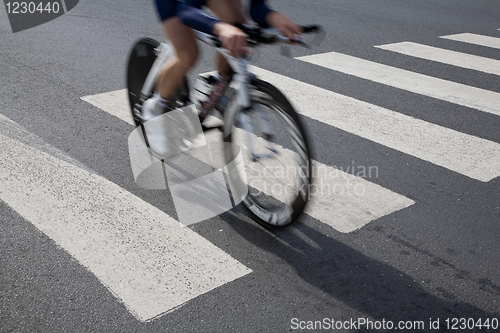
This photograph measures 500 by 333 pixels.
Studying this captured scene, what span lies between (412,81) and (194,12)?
12.5 feet

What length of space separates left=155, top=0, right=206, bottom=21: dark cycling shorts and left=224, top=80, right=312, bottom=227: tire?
0.61 m

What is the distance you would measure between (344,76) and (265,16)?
11.0 feet

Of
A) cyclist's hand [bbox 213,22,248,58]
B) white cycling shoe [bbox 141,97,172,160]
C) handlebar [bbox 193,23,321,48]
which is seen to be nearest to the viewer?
cyclist's hand [bbox 213,22,248,58]

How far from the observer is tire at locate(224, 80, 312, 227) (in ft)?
9.48

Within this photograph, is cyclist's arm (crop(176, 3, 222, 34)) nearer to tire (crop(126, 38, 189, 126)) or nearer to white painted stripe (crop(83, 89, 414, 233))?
white painted stripe (crop(83, 89, 414, 233))

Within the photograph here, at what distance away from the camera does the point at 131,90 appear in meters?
4.30

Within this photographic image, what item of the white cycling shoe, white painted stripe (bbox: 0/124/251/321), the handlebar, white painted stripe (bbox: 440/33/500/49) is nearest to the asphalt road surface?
white painted stripe (bbox: 0/124/251/321)

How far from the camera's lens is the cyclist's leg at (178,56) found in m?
3.14

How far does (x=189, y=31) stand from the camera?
315 centimetres

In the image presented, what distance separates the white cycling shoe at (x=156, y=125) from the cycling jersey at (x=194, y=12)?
0.67 m

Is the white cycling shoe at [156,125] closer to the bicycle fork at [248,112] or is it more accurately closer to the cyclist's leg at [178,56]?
the cyclist's leg at [178,56]

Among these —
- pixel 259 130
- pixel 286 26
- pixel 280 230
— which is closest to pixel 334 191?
pixel 280 230

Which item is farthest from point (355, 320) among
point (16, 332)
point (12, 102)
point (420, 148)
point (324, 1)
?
point (324, 1)

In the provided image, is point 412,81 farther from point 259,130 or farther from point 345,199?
point 259,130
